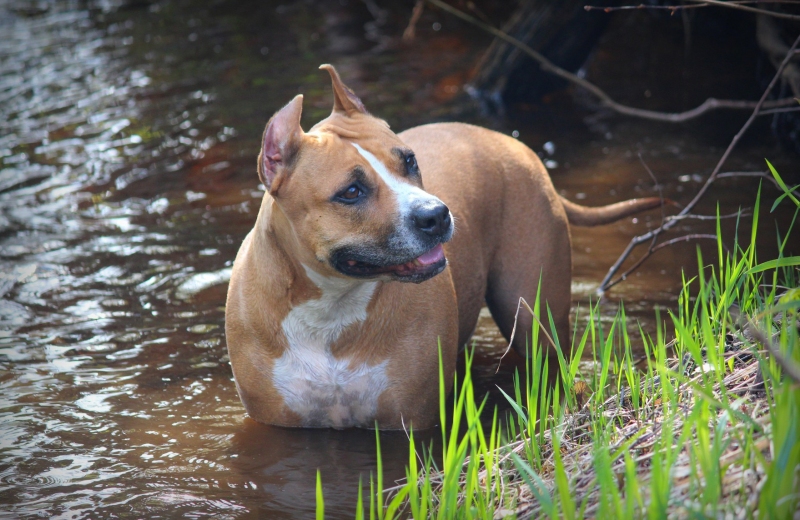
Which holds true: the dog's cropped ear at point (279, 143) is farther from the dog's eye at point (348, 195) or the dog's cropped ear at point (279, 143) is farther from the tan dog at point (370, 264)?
the dog's eye at point (348, 195)

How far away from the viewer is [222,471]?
12.1 feet

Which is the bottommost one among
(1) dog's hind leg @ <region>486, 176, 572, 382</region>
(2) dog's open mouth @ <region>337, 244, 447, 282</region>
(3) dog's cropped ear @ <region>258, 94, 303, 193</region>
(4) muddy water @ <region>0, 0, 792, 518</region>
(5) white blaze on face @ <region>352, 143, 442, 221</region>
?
(4) muddy water @ <region>0, 0, 792, 518</region>

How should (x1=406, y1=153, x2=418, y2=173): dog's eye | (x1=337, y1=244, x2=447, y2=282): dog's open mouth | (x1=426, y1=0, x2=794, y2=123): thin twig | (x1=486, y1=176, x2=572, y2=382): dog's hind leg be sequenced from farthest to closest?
(x1=486, y1=176, x2=572, y2=382): dog's hind leg < (x1=426, y1=0, x2=794, y2=123): thin twig < (x1=406, y1=153, x2=418, y2=173): dog's eye < (x1=337, y1=244, x2=447, y2=282): dog's open mouth

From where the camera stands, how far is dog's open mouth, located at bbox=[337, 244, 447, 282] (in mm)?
3439

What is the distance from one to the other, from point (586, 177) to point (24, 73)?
7.42 meters

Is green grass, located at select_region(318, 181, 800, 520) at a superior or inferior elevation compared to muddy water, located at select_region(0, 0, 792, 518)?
superior

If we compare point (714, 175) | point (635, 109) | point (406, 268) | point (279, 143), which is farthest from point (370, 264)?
point (635, 109)

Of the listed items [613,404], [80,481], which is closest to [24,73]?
[80,481]

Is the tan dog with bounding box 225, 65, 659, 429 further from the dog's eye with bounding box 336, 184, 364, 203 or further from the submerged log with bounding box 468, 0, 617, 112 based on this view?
the submerged log with bounding box 468, 0, 617, 112

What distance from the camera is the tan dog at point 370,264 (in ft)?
11.2

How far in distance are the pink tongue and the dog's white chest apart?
33 centimetres

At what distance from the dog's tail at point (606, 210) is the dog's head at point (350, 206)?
63.2 inches

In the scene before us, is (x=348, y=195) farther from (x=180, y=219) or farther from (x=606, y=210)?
(x=180, y=219)

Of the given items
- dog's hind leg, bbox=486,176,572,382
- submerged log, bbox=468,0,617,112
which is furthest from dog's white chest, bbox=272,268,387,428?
submerged log, bbox=468,0,617,112
